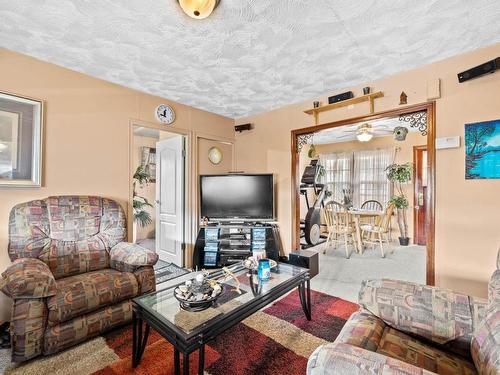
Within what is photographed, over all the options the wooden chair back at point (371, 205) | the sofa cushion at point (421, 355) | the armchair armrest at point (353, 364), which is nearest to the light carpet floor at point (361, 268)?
the wooden chair back at point (371, 205)

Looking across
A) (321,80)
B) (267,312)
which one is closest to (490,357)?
(267,312)

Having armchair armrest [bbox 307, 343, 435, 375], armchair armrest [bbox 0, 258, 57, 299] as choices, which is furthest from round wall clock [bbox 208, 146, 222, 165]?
armchair armrest [bbox 307, 343, 435, 375]

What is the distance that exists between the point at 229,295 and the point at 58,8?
2253mm

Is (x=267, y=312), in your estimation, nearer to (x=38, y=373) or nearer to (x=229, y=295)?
(x=229, y=295)

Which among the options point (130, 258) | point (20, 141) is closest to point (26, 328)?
point (130, 258)

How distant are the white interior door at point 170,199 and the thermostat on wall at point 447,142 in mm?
3047

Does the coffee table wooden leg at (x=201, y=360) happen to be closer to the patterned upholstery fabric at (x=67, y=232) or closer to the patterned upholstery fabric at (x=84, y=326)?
the patterned upholstery fabric at (x=84, y=326)

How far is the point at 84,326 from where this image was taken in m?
1.76

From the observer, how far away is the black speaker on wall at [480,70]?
6.61ft

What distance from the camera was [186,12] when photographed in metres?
1.62

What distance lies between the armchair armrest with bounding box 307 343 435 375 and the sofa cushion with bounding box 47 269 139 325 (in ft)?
5.38

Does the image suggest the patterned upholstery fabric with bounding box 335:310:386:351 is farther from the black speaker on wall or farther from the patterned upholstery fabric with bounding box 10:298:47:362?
the black speaker on wall

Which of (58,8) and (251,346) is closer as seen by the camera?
(58,8)

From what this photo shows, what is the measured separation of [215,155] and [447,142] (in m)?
2.91
